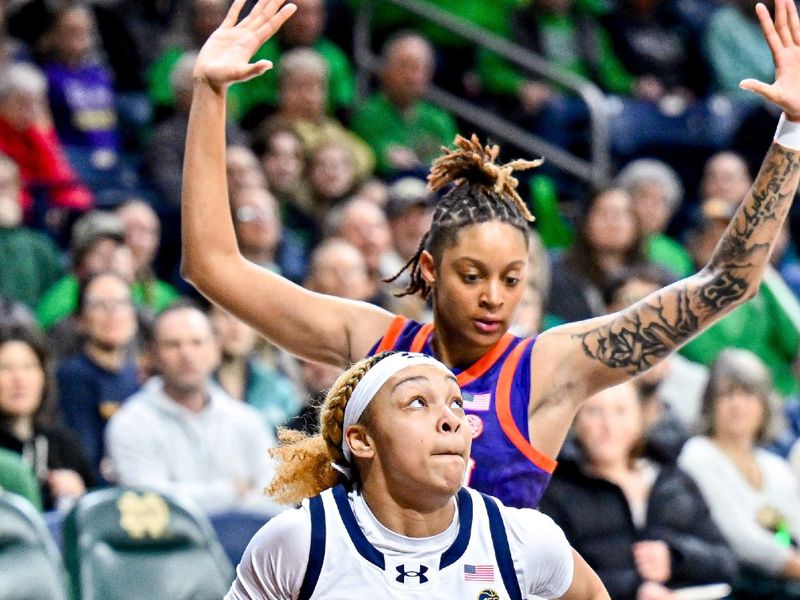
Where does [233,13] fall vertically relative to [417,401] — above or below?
above

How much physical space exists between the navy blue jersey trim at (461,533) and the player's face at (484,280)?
1.50 feet

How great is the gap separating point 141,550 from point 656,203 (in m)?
4.83

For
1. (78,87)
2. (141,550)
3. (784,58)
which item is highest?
(78,87)

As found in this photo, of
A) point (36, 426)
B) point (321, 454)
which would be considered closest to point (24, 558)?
point (36, 426)

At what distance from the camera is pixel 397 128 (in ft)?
32.4

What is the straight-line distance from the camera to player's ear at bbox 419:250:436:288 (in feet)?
12.3

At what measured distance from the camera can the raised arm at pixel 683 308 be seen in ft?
12.0

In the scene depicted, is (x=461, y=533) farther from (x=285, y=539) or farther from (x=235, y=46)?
(x=235, y=46)

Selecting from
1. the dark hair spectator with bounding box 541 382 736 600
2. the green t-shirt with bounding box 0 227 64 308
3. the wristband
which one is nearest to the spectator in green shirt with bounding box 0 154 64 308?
the green t-shirt with bounding box 0 227 64 308

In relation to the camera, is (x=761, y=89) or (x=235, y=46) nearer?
(x=761, y=89)

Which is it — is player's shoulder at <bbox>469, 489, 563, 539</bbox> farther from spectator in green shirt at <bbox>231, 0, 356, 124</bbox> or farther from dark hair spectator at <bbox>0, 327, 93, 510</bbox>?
spectator in green shirt at <bbox>231, 0, 356, 124</bbox>

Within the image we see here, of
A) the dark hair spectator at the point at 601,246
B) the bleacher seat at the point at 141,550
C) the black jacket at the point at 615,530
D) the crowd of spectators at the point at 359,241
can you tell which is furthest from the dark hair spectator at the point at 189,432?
the dark hair spectator at the point at 601,246

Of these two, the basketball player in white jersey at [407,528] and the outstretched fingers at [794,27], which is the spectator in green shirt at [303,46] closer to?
the outstretched fingers at [794,27]

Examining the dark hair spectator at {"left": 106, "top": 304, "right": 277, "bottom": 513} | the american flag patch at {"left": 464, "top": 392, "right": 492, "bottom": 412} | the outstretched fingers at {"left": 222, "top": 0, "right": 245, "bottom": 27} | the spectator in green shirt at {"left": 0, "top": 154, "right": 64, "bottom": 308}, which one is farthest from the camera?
the spectator in green shirt at {"left": 0, "top": 154, "right": 64, "bottom": 308}
